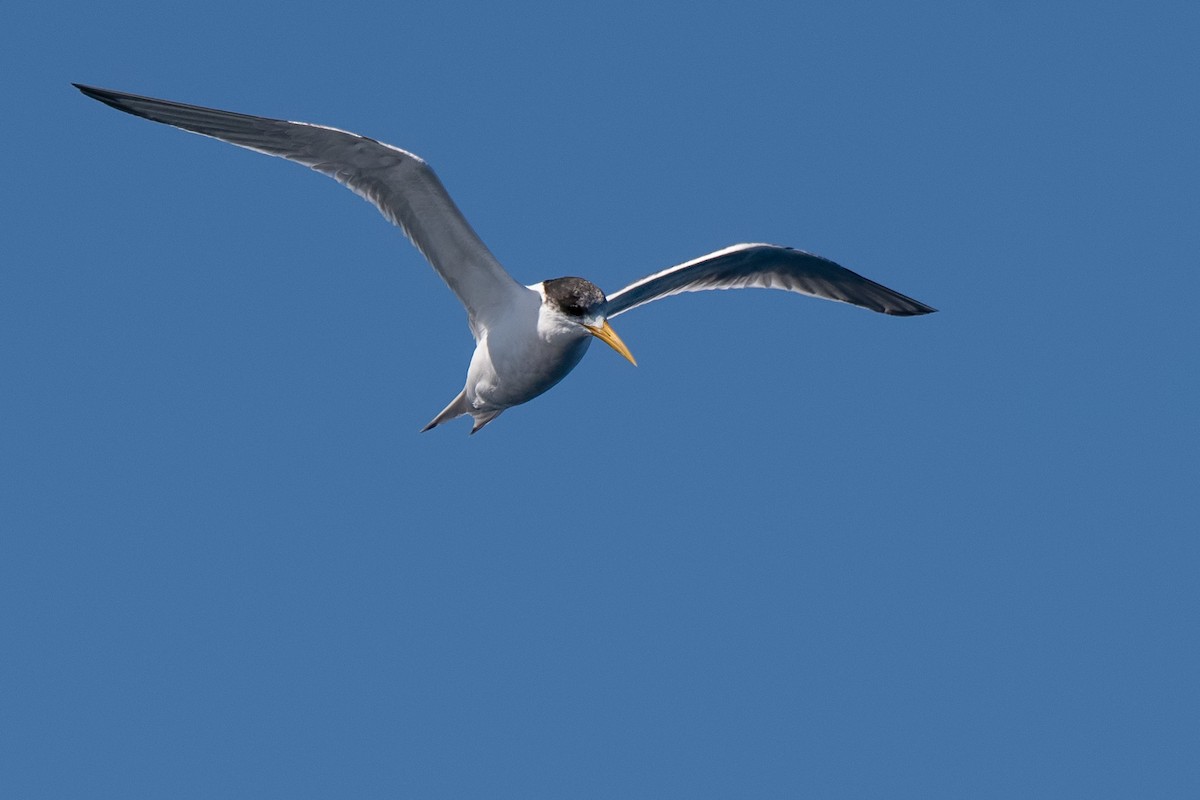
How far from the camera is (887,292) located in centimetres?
1567

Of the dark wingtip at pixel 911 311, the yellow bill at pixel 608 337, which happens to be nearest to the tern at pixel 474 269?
the yellow bill at pixel 608 337

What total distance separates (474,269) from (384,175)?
1301 mm

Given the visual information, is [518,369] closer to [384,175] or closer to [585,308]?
[585,308]

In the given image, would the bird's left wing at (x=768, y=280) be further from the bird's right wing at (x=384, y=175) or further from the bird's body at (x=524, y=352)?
the bird's right wing at (x=384, y=175)

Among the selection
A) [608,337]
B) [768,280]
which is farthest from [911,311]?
[608,337]

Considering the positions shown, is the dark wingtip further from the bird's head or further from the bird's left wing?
the bird's head

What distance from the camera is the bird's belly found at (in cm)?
1276

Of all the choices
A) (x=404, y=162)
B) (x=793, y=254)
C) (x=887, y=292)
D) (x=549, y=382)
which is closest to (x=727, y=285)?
(x=793, y=254)

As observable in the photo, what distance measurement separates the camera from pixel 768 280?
15.6m

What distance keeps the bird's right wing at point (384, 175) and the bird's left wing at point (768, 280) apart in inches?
56.3

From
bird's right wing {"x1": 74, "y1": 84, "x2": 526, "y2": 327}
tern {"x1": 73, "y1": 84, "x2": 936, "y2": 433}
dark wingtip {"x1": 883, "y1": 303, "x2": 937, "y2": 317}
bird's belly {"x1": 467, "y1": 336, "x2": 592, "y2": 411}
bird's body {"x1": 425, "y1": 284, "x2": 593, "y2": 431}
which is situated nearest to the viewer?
bird's right wing {"x1": 74, "y1": 84, "x2": 526, "y2": 327}

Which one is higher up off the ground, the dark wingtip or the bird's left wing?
the bird's left wing

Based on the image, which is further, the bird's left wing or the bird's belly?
the bird's left wing

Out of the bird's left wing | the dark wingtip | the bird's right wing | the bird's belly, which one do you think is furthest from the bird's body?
the dark wingtip
